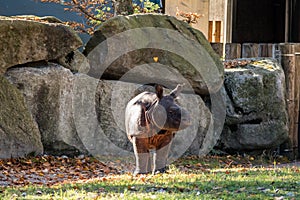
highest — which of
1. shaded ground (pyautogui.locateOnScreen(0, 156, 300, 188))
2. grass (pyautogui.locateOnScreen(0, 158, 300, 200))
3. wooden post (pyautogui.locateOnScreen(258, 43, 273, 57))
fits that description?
wooden post (pyautogui.locateOnScreen(258, 43, 273, 57))

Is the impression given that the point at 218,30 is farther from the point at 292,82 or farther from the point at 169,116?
the point at 169,116

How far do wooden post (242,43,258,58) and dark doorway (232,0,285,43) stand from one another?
14.0 feet

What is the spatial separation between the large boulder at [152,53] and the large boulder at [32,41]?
0.68 metres

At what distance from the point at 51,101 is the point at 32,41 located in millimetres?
1084

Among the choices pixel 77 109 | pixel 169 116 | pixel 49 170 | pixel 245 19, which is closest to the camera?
pixel 169 116

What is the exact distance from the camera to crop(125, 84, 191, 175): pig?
9.20 m

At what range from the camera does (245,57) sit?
667 inches

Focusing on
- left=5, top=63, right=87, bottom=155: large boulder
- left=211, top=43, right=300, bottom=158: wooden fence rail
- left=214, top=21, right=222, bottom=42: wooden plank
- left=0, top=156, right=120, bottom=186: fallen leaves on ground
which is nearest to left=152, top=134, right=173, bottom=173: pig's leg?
left=0, top=156, right=120, bottom=186: fallen leaves on ground

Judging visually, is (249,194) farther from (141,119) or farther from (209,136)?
(209,136)

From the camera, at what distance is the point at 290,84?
15852 millimetres

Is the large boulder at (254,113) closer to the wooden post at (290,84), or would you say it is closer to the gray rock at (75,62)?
the wooden post at (290,84)

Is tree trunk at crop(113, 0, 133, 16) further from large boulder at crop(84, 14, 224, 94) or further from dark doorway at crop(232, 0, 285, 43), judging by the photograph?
dark doorway at crop(232, 0, 285, 43)

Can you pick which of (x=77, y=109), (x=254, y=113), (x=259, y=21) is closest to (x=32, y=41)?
(x=77, y=109)

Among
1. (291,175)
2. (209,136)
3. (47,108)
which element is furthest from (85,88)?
(291,175)
